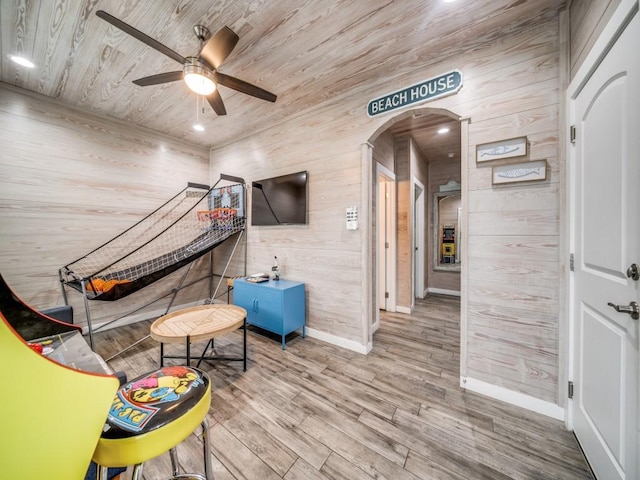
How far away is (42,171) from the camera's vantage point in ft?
9.20

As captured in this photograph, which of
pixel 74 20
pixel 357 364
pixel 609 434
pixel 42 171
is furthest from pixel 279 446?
pixel 42 171

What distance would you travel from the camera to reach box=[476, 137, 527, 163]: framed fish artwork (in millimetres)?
1774

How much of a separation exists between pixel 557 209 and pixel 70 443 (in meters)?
2.66

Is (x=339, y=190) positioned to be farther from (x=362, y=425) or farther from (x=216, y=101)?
(x=362, y=425)

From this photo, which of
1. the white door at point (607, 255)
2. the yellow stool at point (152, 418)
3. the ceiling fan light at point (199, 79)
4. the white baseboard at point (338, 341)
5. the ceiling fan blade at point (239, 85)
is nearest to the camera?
the yellow stool at point (152, 418)

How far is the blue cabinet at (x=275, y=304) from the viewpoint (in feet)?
8.79

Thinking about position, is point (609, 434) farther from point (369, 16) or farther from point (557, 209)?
point (369, 16)

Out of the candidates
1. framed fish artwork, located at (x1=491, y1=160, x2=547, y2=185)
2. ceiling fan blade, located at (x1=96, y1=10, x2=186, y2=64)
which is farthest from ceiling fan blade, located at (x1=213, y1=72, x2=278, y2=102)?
framed fish artwork, located at (x1=491, y1=160, x2=547, y2=185)

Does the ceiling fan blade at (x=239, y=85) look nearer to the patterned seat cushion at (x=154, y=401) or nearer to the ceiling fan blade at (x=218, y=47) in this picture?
the ceiling fan blade at (x=218, y=47)

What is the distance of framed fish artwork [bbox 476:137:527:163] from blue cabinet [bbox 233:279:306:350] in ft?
7.37

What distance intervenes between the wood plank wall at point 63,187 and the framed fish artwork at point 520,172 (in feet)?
14.5

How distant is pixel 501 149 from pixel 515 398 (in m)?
1.95

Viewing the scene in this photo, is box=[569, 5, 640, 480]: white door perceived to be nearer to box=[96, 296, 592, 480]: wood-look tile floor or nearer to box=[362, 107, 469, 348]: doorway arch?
box=[96, 296, 592, 480]: wood-look tile floor

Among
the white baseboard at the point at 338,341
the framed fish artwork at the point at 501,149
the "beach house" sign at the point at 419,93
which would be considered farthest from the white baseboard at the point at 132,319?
the framed fish artwork at the point at 501,149
